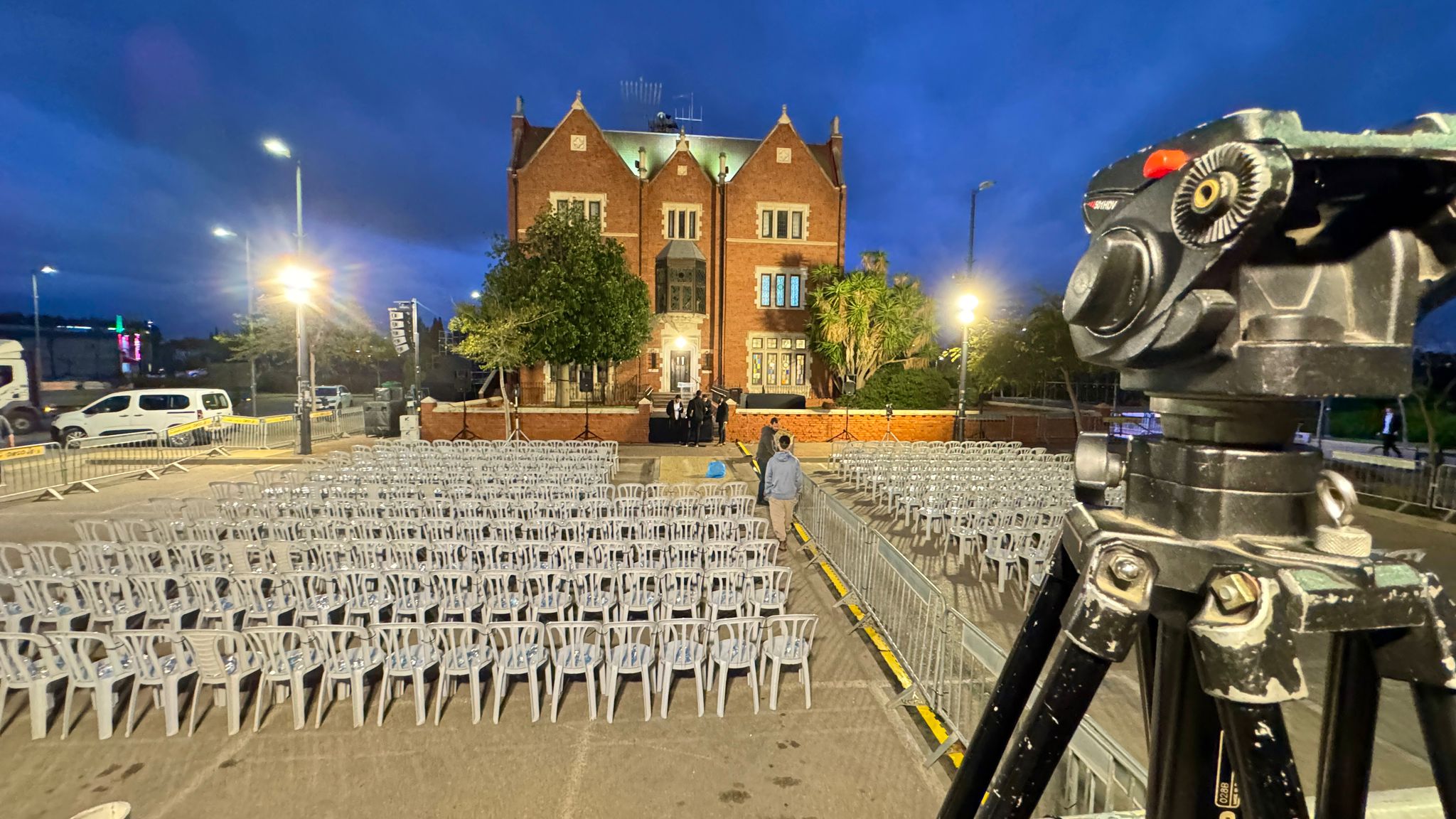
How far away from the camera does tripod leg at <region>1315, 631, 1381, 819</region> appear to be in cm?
113

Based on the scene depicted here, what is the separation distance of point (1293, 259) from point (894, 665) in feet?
18.7

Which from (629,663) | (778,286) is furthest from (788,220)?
(629,663)

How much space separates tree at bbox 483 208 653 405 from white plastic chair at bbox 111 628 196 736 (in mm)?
17642

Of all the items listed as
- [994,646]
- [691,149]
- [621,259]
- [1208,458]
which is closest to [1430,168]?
[1208,458]

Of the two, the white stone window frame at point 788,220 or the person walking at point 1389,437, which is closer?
the person walking at point 1389,437

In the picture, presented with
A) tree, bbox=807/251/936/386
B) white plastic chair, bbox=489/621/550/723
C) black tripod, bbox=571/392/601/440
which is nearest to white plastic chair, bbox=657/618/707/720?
white plastic chair, bbox=489/621/550/723

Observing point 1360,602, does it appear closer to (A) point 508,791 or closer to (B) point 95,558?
(A) point 508,791

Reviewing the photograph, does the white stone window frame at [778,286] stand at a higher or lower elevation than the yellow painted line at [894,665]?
higher

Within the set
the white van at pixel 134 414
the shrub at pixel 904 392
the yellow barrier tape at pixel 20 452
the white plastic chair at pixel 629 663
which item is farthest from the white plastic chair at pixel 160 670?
the shrub at pixel 904 392

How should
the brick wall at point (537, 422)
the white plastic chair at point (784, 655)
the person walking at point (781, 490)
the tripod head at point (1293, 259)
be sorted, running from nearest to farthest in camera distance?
1. the tripod head at point (1293, 259)
2. the white plastic chair at point (784, 655)
3. the person walking at point (781, 490)
4. the brick wall at point (537, 422)

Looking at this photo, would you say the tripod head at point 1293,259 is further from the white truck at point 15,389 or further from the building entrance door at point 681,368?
the white truck at point 15,389

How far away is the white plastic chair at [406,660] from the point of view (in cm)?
502

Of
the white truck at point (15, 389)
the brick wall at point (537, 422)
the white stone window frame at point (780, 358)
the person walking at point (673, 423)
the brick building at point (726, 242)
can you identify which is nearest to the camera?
the brick wall at point (537, 422)

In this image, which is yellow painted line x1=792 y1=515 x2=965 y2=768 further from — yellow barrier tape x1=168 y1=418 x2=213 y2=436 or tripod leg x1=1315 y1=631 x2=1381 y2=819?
yellow barrier tape x1=168 y1=418 x2=213 y2=436
